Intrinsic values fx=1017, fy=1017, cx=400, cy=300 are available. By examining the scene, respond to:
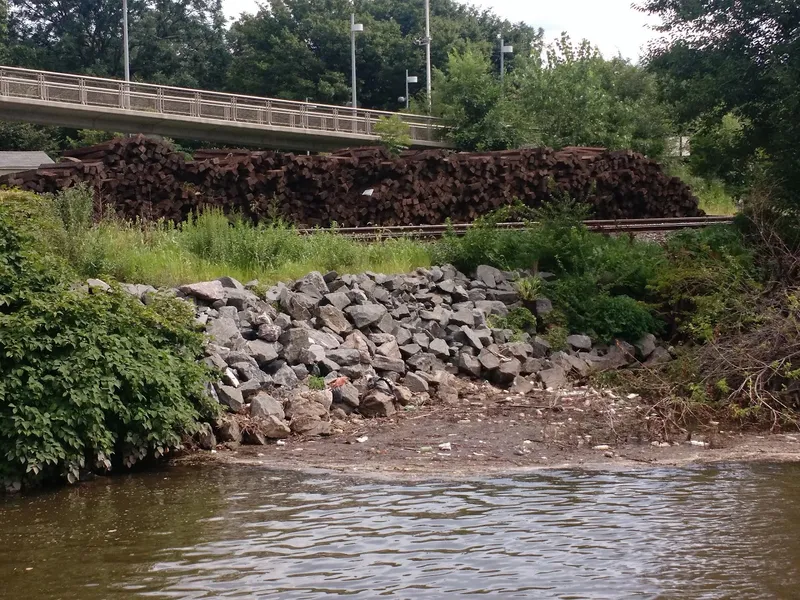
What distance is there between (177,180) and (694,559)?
1597cm

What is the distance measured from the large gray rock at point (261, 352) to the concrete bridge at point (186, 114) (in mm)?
26635

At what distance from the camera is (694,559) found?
23.9ft

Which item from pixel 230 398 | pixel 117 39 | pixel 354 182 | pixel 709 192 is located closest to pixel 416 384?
pixel 230 398

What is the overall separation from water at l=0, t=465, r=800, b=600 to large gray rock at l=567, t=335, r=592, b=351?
18.4 ft

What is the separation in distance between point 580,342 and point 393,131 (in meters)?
25.9

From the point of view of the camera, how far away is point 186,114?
129 feet

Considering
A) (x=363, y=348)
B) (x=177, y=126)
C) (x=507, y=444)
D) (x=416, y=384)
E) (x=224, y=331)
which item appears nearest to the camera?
(x=507, y=444)

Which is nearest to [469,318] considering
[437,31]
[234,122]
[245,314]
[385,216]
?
[245,314]

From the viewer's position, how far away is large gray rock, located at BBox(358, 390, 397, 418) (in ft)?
41.3

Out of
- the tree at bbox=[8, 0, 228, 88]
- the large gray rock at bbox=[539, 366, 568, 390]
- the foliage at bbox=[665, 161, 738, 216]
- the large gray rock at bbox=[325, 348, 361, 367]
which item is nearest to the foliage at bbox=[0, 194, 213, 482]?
the large gray rock at bbox=[325, 348, 361, 367]

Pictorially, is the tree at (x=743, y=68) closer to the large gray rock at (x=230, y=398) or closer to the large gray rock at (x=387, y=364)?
the large gray rock at (x=387, y=364)

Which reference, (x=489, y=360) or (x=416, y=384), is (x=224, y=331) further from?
(x=489, y=360)

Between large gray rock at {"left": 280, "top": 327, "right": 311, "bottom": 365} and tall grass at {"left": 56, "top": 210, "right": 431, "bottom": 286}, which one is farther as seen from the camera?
tall grass at {"left": 56, "top": 210, "right": 431, "bottom": 286}

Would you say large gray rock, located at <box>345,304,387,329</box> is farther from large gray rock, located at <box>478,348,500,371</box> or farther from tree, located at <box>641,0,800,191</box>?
tree, located at <box>641,0,800,191</box>
